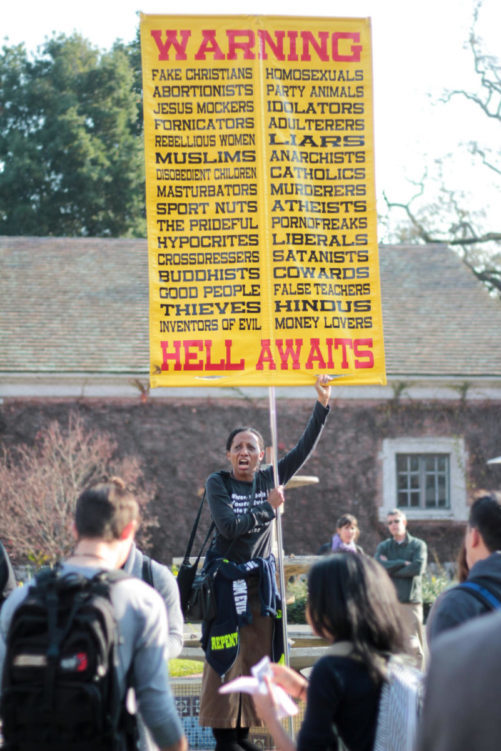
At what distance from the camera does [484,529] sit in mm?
3598

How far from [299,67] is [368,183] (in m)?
0.90

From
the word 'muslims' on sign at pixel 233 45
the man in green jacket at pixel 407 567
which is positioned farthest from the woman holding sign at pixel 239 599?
the man in green jacket at pixel 407 567

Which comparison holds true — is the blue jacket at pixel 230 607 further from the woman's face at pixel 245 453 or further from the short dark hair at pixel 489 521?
the short dark hair at pixel 489 521

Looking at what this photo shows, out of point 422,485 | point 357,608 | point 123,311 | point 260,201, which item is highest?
point 123,311

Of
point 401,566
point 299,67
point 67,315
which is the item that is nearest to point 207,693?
point 299,67

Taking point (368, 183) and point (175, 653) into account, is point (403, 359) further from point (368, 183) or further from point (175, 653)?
point (175, 653)

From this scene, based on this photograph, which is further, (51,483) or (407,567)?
(51,483)

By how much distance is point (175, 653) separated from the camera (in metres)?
4.24

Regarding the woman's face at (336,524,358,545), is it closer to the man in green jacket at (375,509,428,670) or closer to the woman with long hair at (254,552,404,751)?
the man in green jacket at (375,509,428,670)

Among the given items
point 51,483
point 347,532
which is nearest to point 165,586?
point 347,532

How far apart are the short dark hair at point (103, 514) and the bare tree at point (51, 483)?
13644mm

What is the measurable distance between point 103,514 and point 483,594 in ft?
4.41

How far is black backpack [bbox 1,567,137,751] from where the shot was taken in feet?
9.73

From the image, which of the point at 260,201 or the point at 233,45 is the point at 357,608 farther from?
the point at 233,45
